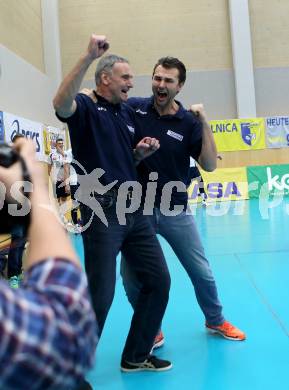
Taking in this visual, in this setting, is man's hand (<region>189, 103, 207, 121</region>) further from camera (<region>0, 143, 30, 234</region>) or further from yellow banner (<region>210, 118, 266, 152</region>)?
yellow banner (<region>210, 118, 266, 152</region>)

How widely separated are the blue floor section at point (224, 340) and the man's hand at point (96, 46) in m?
1.88

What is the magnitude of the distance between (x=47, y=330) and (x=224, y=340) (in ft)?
8.87

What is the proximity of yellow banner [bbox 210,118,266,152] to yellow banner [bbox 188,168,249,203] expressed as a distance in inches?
38.8

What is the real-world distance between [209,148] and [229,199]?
36.5 feet

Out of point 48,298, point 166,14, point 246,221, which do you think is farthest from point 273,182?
point 48,298

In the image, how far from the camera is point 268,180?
14484 mm

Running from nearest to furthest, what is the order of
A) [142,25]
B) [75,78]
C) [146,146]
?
[75,78]
[146,146]
[142,25]

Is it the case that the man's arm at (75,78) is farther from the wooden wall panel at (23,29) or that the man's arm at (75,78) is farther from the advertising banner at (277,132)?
the advertising banner at (277,132)

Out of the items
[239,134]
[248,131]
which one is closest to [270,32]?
[248,131]

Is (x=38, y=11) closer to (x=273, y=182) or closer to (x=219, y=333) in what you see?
(x=273, y=182)

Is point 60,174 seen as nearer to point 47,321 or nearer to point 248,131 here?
point 248,131

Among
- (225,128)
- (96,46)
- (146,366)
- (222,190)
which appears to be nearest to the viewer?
(96,46)

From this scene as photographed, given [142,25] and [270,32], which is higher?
[142,25]

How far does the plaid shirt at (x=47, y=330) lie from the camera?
2.16 feet
